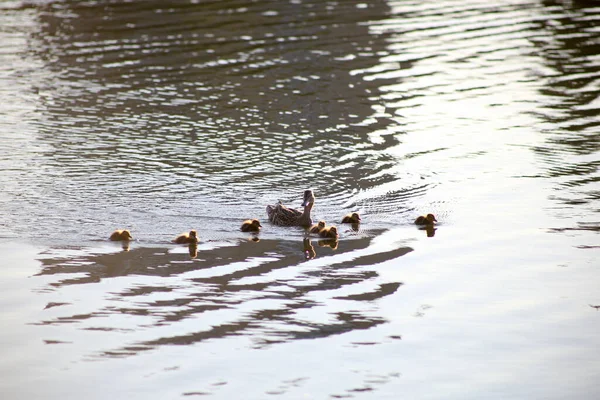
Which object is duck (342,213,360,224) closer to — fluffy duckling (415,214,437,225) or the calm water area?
the calm water area

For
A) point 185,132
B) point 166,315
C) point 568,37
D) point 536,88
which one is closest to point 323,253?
point 166,315

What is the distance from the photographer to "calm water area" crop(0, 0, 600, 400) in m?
8.77

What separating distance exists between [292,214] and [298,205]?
82 cm

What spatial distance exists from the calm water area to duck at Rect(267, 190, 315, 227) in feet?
0.55

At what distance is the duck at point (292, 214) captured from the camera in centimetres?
1284

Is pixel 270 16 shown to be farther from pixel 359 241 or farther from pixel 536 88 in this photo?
pixel 359 241

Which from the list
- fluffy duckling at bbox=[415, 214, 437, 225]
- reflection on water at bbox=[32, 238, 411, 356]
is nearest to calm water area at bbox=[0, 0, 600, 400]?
reflection on water at bbox=[32, 238, 411, 356]

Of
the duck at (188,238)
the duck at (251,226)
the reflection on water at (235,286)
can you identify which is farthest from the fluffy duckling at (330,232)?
the duck at (188,238)

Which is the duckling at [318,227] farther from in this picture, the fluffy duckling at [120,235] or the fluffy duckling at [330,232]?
the fluffy duckling at [120,235]

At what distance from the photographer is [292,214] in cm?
1286

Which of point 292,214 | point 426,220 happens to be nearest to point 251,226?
point 292,214

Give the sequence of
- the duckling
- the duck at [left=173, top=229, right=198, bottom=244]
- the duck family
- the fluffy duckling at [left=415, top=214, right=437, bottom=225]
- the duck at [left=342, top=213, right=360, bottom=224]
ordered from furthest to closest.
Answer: the duck at [left=342, top=213, right=360, bottom=224], the fluffy duckling at [left=415, top=214, right=437, bottom=225], the duckling, the duck family, the duck at [left=173, top=229, right=198, bottom=244]

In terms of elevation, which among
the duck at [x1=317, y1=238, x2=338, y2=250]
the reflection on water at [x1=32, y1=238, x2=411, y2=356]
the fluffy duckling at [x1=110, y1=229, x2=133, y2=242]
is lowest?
the reflection on water at [x1=32, y1=238, x2=411, y2=356]

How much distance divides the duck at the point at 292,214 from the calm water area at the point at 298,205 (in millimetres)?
167
